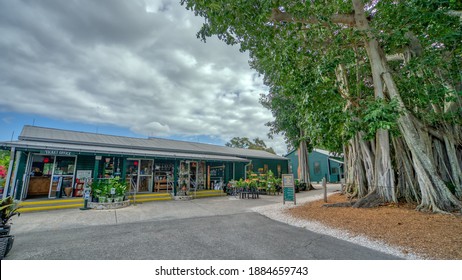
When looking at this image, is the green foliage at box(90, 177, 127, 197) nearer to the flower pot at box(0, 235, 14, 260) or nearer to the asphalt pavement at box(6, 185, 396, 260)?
the asphalt pavement at box(6, 185, 396, 260)

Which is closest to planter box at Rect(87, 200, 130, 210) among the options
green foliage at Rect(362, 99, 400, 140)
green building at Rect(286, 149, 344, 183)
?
green foliage at Rect(362, 99, 400, 140)

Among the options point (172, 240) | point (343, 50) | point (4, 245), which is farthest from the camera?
point (343, 50)

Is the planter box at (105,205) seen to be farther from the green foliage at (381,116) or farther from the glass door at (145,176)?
the green foliage at (381,116)

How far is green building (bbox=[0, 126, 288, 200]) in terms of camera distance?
27.4ft

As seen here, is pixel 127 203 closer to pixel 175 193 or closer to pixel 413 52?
pixel 175 193

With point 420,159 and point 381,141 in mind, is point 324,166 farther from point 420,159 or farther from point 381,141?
point 420,159

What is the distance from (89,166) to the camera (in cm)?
1036

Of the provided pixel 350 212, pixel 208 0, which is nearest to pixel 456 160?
pixel 350 212

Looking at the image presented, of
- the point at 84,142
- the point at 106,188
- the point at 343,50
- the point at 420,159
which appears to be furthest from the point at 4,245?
the point at 343,50

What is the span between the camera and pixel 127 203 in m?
8.56

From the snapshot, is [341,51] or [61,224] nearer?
[61,224]

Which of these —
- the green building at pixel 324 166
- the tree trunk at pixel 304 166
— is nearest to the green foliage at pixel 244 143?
the green building at pixel 324 166

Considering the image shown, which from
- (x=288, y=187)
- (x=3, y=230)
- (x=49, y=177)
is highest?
(x=49, y=177)

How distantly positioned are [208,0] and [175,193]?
913 centimetres
